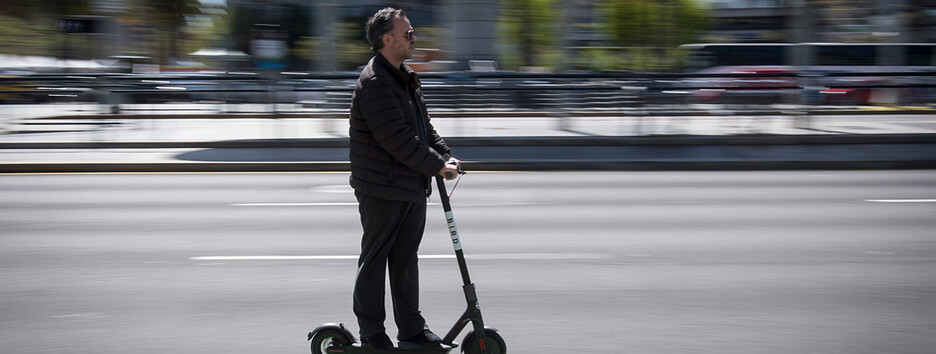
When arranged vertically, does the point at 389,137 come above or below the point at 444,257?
above

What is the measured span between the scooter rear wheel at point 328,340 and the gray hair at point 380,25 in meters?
1.27

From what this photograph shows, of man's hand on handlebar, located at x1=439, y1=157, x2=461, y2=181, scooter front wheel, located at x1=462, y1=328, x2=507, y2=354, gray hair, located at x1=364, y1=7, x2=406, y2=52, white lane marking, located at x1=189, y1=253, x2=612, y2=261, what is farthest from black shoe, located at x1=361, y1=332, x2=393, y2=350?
white lane marking, located at x1=189, y1=253, x2=612, y2=261

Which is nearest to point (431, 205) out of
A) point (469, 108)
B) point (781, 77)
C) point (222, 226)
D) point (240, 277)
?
point (222, 226)

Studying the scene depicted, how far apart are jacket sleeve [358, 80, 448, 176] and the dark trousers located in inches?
9.4

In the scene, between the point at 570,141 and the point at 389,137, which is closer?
the point at 389,137

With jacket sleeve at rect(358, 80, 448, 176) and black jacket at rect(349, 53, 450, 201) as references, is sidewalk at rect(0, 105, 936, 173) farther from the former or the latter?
jacket sleeve at rect(358, 80, 448, 176)

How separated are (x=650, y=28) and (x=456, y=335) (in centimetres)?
2480

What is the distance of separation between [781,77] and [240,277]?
11.8 meters

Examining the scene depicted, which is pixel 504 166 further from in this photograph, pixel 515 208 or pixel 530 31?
pixel 530 31

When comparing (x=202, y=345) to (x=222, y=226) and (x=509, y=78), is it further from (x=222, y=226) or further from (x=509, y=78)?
(x=509, y=78)

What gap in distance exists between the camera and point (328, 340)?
4203 millimetres

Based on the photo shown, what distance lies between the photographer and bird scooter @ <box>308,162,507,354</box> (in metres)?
4.02

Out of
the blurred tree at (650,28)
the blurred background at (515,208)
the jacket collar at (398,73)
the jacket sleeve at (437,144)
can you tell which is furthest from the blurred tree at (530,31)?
the jacket collar at (398,73)

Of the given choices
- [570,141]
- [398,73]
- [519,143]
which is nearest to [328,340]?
[398,73]
